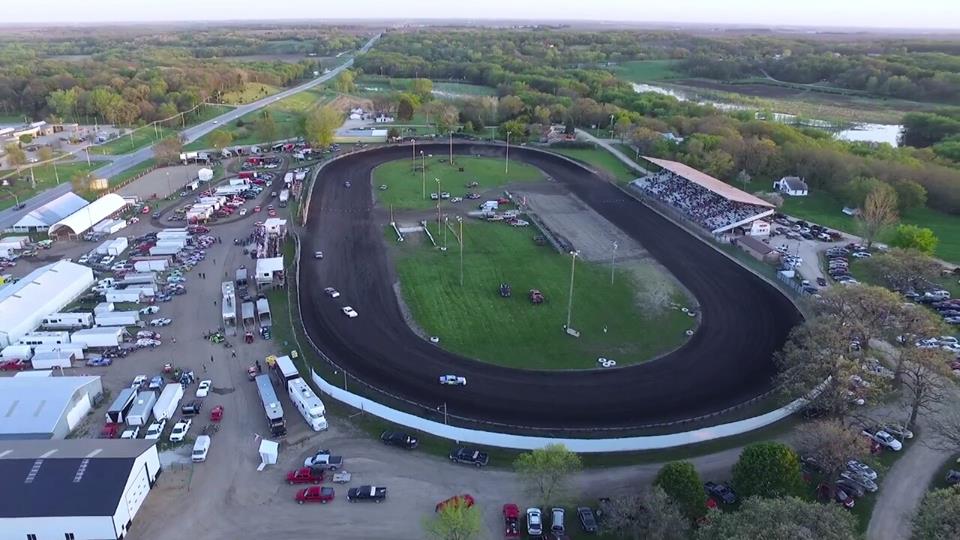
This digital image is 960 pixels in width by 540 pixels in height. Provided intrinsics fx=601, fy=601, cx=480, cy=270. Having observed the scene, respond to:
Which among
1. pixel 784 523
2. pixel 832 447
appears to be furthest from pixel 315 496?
pixel 832 447

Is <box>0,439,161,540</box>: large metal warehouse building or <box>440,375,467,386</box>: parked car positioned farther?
<box>440,375,467,386</box>: parked car

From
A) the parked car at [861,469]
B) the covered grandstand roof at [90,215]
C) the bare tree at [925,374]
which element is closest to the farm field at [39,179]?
the covered grandstand roof at [90,215]

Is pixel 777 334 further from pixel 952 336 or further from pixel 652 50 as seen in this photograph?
pixel 652 50

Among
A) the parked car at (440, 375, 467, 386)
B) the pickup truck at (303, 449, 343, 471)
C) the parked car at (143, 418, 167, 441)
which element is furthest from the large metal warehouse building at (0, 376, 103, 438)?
the parked car at (440, 375, 467, 386)

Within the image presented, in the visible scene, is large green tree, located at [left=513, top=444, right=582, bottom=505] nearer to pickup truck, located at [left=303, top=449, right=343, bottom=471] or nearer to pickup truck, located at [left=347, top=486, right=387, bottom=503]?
pickup truck, located at [left=347, top=486, right=387, bottom=503]

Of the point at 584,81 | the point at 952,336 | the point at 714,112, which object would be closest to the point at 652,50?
the point at 584,81

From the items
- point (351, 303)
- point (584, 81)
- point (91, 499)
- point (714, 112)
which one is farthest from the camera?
point (584, 81)

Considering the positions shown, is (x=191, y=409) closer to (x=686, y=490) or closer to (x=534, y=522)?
(x=534, y=522)
